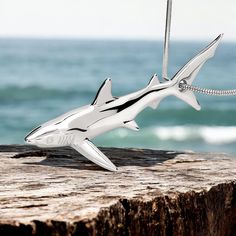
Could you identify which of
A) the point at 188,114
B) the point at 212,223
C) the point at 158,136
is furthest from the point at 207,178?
the point at 188,114

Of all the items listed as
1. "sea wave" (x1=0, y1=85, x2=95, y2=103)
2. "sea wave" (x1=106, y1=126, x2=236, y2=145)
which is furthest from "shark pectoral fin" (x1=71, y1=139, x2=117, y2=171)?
"sea wave" (x1=0, y1=85, x2=95, y2=103)

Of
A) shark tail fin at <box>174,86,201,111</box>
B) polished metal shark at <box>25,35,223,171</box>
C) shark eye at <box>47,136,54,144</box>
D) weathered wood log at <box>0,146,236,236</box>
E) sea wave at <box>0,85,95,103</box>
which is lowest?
weathered wood log at <box>0,146,236,236</box>

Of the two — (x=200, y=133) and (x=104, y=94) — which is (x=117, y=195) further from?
(x=200, y=133)

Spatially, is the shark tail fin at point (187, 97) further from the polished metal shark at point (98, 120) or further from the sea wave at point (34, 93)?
the sea wave at point (34, 93)

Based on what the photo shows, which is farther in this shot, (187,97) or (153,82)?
(187,97)

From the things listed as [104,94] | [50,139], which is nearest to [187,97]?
[104,94]

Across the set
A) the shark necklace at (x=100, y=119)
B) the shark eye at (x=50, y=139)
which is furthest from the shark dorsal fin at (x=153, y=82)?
the shark eye at (x=50, y=139)

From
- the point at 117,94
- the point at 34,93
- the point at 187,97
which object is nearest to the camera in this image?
the point at 187,97

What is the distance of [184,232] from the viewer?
7.92 feet

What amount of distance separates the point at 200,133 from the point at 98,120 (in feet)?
25.0

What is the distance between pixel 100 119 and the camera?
104 inches

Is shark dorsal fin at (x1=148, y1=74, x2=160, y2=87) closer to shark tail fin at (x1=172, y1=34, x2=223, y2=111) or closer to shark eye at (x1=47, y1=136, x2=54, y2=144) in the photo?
shark tail fin at (x1=172, y1=34, x2=223, y2=111)

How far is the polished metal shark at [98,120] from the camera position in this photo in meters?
2.58

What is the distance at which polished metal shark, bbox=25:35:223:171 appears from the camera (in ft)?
8.47
